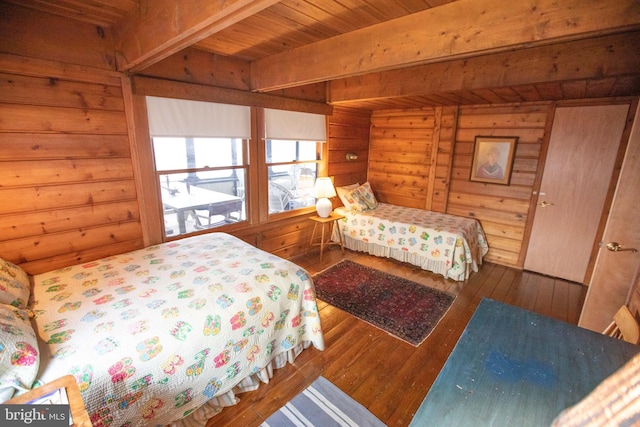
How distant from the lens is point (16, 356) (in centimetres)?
108

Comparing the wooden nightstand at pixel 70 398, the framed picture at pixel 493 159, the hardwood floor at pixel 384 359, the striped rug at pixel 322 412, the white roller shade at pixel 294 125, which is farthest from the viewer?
the framed picture at pixel 493 159

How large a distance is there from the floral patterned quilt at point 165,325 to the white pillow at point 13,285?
66 mm

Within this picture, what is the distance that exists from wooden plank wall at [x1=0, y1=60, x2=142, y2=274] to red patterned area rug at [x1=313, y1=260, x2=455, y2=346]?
6.75ft

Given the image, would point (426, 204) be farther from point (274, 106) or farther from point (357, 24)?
point (357, 24)

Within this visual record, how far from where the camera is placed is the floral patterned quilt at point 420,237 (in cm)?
330

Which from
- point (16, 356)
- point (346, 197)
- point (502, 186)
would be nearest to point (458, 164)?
point (502, 186)

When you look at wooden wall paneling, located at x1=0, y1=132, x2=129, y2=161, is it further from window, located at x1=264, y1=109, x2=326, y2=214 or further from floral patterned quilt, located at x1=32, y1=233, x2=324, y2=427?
window, located at x1=264, y1=109, x2=326, y2=214

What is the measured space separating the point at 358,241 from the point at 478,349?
9.88 ft

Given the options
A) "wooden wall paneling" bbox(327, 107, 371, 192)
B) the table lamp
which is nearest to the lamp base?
the table lamp

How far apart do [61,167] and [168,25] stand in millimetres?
1358

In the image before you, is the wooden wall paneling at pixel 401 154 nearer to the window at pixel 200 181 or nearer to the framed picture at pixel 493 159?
the framed picture at pixel 493 159

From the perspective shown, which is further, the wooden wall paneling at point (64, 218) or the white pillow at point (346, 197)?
the white pillow at point (346, 197)

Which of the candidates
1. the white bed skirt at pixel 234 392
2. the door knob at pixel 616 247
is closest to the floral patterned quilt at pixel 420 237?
the door knob at pixel 616 247

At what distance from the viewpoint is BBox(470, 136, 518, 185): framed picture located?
358 centimetres
